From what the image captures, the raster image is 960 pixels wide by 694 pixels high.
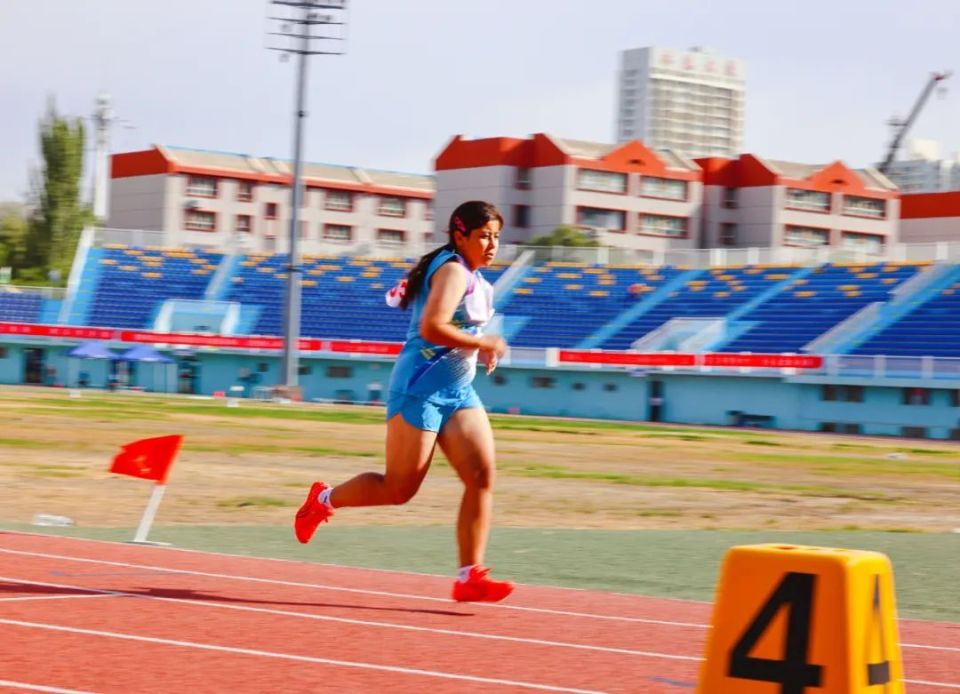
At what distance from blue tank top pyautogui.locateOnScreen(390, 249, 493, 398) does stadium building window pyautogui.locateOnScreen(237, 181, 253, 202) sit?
105978mm

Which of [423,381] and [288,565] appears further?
[288,565]

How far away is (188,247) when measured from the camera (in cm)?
7650

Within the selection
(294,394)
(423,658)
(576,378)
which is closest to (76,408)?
(294,394)

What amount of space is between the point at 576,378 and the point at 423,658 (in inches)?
2097

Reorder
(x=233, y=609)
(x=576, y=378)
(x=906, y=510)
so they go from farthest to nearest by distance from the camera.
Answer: (x=576, y=378)
(x=906, y=510)
(x=233, y=609)

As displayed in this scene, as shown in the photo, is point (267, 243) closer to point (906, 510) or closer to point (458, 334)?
point (906, 510)

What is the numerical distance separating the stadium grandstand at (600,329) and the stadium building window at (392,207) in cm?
4310

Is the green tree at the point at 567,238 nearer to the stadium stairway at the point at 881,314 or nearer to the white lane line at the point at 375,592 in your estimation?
the stadium stairway at the point at 881,314

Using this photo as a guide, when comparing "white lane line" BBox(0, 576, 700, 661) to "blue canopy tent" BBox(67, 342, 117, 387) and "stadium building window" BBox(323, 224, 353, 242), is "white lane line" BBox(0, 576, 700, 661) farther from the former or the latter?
"stadium building window" BBox(323, 224, 353, 242)

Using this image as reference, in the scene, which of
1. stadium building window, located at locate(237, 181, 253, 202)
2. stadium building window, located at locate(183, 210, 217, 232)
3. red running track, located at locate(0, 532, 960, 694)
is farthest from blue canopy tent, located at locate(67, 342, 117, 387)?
red running track, located at locate(0, 532, 960, 694)

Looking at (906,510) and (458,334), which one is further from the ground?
(458,334)

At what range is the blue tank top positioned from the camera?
7.53 meters

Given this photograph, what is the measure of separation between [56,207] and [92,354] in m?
48.0

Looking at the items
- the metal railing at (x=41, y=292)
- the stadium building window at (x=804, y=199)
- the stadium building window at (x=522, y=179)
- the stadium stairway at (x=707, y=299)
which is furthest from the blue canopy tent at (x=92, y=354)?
the stadium building window at (x=804, y=199)
